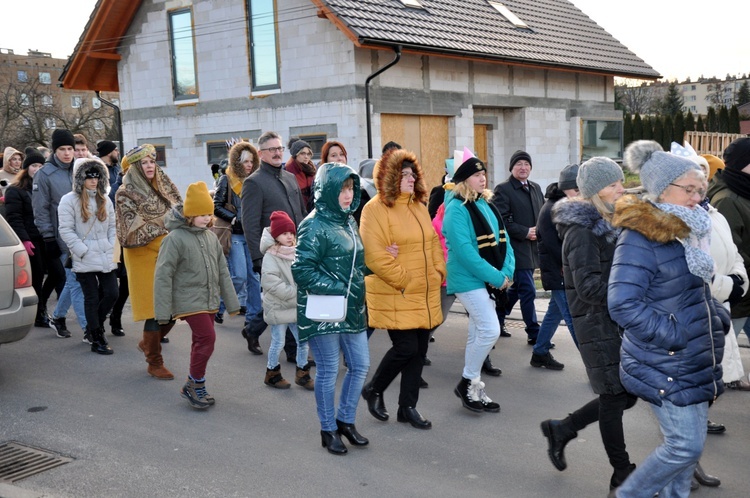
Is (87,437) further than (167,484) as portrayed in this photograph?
Yes

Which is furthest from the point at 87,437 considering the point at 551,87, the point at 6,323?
the point at 551,87

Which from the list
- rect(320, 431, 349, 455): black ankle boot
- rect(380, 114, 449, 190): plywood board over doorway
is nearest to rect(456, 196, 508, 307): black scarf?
rect(320, 431, 349, 455): black ankle boot

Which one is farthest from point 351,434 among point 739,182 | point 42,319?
point 42,319

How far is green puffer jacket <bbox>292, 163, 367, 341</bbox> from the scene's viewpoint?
16.2 feet

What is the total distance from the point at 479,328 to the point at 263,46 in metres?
12.1

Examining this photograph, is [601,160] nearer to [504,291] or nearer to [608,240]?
[608,240]

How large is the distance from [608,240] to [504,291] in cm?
208

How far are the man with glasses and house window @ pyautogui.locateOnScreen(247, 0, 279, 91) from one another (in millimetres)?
8854

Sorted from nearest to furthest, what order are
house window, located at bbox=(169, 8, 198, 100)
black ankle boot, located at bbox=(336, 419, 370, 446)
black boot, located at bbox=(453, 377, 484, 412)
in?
1. black ankle boot, located at bbox=(336, 419, 370, 446)
2. black boot, located at bbox=(453, 377, 484, 412)
3. house window, located at bbox=(169, 8, 198, 100)

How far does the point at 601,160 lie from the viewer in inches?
183

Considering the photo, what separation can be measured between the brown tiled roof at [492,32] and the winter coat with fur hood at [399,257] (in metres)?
8.89

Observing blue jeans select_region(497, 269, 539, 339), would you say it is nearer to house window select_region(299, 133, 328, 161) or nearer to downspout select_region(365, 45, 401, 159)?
downspout select_region(365, 45, 401, 159)

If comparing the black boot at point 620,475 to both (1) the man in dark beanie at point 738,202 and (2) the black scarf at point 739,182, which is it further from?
(2) the black scarf at point 739,182

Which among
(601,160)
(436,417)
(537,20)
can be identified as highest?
(537,20)
